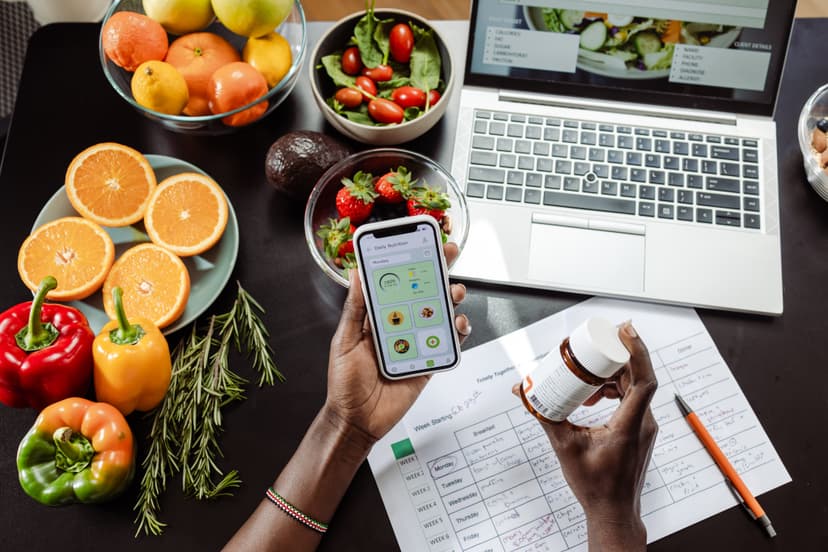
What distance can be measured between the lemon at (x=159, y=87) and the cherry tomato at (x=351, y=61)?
0.24 meters

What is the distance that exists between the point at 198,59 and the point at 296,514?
0.66 m

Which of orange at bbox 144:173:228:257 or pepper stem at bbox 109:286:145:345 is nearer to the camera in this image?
pepper stem at bbox 109:286:145:345

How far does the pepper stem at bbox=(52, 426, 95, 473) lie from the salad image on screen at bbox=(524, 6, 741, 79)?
84cm

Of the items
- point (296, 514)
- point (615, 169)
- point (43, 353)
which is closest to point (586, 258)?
point (615, 169)

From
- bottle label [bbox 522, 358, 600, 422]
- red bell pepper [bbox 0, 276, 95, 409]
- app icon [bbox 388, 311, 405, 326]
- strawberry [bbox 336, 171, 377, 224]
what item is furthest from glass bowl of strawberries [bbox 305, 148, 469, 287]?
red bell pepper [bbox 0, 276, 95, 409]

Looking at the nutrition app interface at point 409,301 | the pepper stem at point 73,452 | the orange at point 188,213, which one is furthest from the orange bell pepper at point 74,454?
the nutrition app interface at point 409,301

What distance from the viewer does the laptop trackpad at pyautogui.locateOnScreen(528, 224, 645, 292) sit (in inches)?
40.3

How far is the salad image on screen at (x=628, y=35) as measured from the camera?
3.38 feet

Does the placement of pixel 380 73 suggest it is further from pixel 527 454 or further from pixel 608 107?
pixel 527 454

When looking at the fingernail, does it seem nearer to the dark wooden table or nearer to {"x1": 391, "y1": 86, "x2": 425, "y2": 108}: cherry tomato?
the dark wooden table

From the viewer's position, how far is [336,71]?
3.55 ft

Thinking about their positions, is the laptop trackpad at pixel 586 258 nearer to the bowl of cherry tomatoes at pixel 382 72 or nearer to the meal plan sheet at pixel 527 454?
the meal plan sheet at pixel 527 454

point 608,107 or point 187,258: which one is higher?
point 608,107

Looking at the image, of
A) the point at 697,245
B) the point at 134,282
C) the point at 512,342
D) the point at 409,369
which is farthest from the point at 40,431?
the point at 697,245
